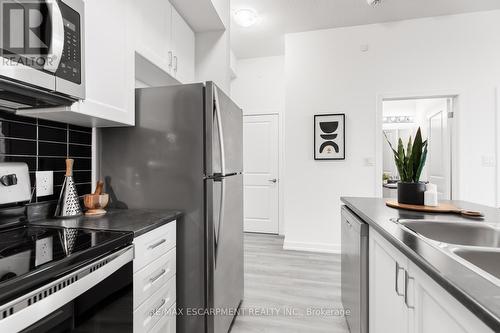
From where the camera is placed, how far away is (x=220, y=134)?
60.2 inches

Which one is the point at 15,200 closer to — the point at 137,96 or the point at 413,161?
the point at 137,96

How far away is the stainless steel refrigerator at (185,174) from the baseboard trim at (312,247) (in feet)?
6.76

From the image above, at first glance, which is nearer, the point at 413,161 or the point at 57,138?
the point at 57,138

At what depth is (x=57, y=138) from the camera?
4.48 feet

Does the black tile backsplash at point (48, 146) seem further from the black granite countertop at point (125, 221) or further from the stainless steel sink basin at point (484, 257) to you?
the stainless steel sink basin at point (484, 257)

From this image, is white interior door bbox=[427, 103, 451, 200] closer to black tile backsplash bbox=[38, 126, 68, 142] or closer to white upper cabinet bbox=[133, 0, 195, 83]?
white upper cabinet bbox=[133, 0, 195, 83]

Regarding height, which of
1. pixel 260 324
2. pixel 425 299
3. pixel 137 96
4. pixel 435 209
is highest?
pixel 137 96

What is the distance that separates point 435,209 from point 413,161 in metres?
0.30

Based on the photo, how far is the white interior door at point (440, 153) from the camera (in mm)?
3351

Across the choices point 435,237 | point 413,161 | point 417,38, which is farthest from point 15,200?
point 417,38

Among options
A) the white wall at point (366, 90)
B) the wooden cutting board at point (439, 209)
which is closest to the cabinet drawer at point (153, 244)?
the wooden cutting board at point (439, 209)

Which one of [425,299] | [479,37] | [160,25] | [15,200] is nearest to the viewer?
[425,299]

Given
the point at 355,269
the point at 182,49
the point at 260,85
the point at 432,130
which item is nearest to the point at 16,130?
the point at 182,49

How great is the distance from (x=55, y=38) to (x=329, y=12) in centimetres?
300
